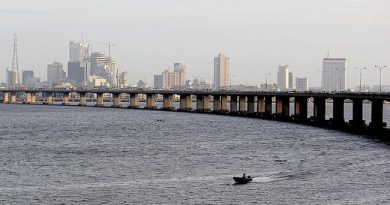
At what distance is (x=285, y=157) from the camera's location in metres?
108

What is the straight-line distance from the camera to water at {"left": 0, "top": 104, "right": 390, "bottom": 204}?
74625 millimetres

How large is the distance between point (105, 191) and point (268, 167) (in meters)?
24.8

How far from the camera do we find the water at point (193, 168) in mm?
74625

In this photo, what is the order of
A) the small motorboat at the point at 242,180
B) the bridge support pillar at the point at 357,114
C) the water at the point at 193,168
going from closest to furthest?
the water at the point at 193,168, the small motorboat at the point at 242,180, the bridge support pillar at the point at 357,114

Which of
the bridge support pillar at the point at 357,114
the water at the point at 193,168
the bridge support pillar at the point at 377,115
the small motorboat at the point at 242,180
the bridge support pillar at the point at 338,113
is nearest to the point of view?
the water at the point at 193,168

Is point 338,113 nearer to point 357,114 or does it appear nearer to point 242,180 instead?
point 357,114

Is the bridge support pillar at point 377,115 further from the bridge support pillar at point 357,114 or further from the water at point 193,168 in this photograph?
the bridge support pillar at point 357,114

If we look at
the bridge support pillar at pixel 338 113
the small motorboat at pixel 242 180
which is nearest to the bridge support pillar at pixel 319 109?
the bridge support pillar at pixel 338 113

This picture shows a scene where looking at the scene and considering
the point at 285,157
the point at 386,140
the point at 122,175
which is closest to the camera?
the point at 122,175

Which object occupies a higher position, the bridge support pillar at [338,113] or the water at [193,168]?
the bridge support pillar at [338,113]

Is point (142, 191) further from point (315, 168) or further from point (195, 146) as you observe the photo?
point (195, 146)

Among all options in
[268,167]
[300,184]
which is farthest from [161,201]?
[268,167]

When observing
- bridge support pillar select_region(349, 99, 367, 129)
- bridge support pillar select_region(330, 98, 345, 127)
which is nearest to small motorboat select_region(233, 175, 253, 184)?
bridge support pillar select_region(349, 99, 367, 129)

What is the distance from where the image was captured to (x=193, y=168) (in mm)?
94062
